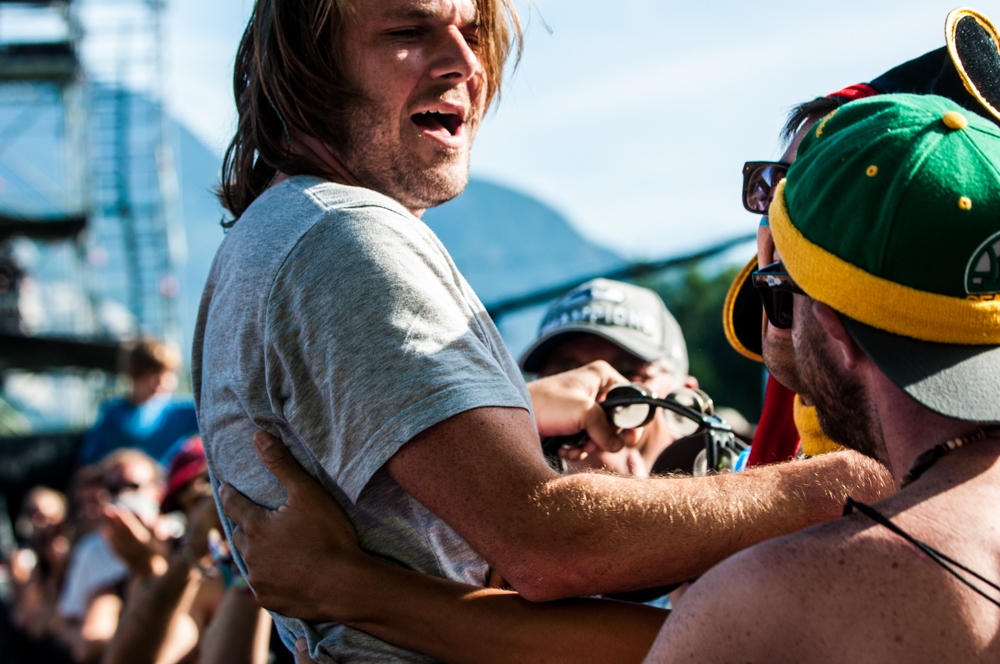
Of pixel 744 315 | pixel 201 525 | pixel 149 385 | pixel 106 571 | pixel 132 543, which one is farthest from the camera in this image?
pixel 149 385

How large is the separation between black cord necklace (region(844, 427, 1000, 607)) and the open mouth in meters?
1.30

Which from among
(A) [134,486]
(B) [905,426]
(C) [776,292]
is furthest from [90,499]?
(B) [905,426]

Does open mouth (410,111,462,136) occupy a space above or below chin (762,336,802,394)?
above

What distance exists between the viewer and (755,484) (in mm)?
1648

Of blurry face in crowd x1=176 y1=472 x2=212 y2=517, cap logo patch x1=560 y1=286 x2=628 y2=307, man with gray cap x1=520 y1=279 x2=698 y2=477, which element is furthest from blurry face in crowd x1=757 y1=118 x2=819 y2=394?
blurry face in crowd x1=176 y1=472 x2=212 y2=517

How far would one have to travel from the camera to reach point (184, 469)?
4457mm

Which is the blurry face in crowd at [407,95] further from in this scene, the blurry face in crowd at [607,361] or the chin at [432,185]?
the blurry face in crowd at [607,361]

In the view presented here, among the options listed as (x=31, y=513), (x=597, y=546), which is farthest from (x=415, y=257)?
(x=31, y=513)

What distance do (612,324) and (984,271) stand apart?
6.56 ft

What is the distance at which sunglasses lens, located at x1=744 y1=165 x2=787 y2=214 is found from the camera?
6.92ft

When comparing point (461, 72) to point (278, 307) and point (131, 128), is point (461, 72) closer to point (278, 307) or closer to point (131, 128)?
point (278, 307)

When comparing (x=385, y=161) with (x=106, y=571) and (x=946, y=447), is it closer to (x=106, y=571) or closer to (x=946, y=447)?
(x=946, y=447)

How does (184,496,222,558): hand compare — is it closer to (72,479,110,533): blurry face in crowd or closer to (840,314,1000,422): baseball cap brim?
(72,479,110,533): blurry face in crowd

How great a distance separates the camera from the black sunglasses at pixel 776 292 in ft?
5.03
